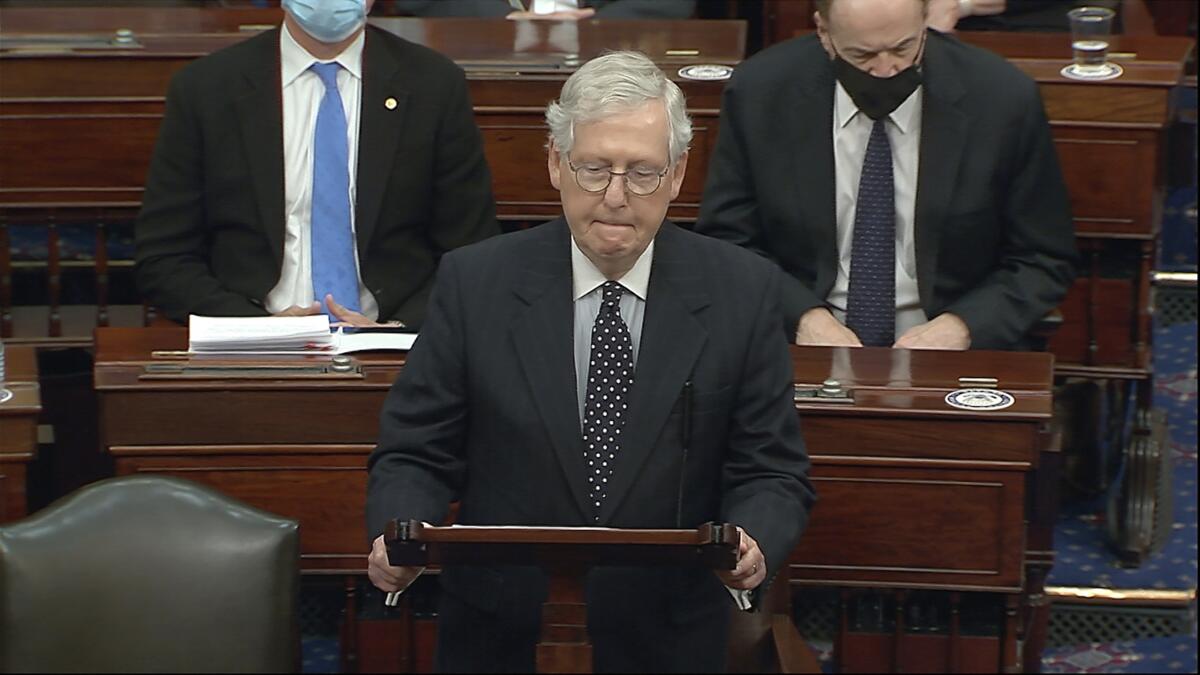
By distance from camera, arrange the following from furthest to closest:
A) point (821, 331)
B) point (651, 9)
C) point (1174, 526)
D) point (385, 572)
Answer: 1. point (651, 9)
2. point (1174, 526)
3. point (821, 331)
4. point (385, 572)

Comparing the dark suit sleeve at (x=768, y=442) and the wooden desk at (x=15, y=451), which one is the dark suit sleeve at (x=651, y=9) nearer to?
the wooden desk at (x=15, y=451)

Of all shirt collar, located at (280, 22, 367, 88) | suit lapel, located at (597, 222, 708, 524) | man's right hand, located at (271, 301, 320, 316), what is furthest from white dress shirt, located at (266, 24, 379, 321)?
suit lapel, located at (597, 222, 708, 524)

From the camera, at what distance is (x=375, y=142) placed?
3949 millimetres

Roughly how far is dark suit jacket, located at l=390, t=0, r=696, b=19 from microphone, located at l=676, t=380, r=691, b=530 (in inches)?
91.9

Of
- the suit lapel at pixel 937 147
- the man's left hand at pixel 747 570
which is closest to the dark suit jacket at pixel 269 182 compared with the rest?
the suit lapel at pixel 937 147

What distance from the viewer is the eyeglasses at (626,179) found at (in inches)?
108

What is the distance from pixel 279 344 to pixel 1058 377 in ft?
5.46

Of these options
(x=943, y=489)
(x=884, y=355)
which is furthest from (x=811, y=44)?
(x=943, y=489)

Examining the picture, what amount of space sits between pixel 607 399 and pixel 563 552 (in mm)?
434

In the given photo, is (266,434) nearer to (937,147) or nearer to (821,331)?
(821,331)

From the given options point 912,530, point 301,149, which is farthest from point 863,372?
point 301,149

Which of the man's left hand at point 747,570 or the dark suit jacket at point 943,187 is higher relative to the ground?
the dark suit jacket at point 943,187

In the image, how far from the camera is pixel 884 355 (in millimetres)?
3629

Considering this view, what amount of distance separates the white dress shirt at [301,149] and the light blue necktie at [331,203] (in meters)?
0.01
